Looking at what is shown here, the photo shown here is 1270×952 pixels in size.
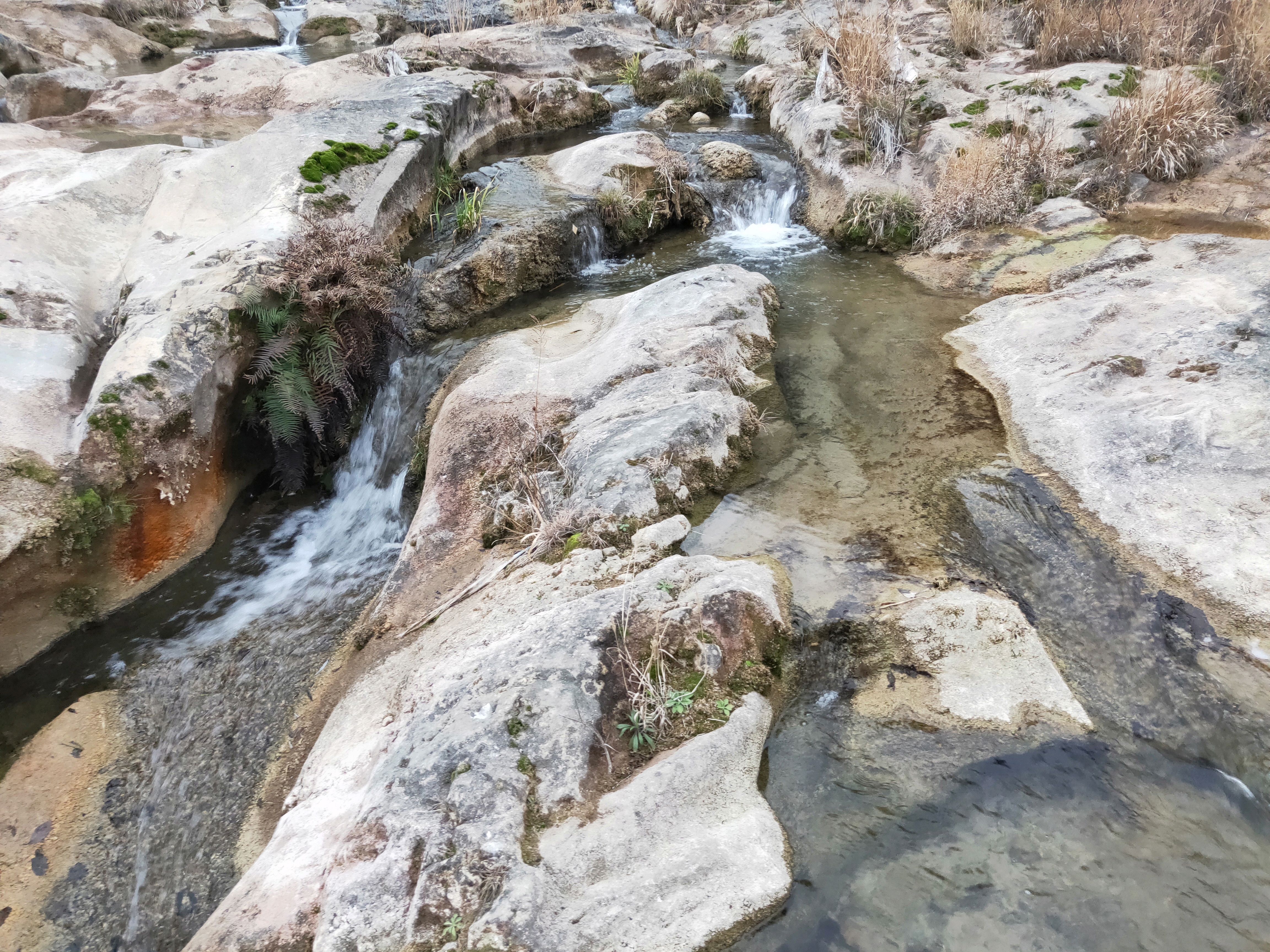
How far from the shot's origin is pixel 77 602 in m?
4.58

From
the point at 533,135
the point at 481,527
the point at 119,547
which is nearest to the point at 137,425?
the point at 119,547

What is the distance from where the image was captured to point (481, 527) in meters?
4.34

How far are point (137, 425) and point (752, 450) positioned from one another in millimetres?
4149

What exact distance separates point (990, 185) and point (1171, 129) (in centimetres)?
176

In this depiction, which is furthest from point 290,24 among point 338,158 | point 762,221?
point 762,221

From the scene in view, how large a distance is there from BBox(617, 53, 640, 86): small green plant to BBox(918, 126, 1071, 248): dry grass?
8028mm

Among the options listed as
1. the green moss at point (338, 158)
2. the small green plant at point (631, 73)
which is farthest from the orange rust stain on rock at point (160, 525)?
the small green plant at point (631, 73)

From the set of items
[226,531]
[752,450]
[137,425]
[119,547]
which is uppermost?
[137,425]

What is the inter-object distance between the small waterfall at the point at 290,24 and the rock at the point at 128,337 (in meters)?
14.2

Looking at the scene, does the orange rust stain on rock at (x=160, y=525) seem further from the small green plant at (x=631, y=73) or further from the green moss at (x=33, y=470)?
the small green plant at (x=631, y=73)

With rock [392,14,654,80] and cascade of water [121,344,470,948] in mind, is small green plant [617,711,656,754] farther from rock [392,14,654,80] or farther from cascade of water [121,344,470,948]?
rock [392,14,654,80]

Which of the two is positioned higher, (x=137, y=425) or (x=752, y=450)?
(x=137, y=425)

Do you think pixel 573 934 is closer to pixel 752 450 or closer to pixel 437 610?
pixel 437 610

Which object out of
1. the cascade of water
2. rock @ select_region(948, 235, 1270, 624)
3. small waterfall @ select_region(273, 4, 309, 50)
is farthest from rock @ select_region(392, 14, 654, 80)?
rock @ select_region(948, 235, 1270, 624)
